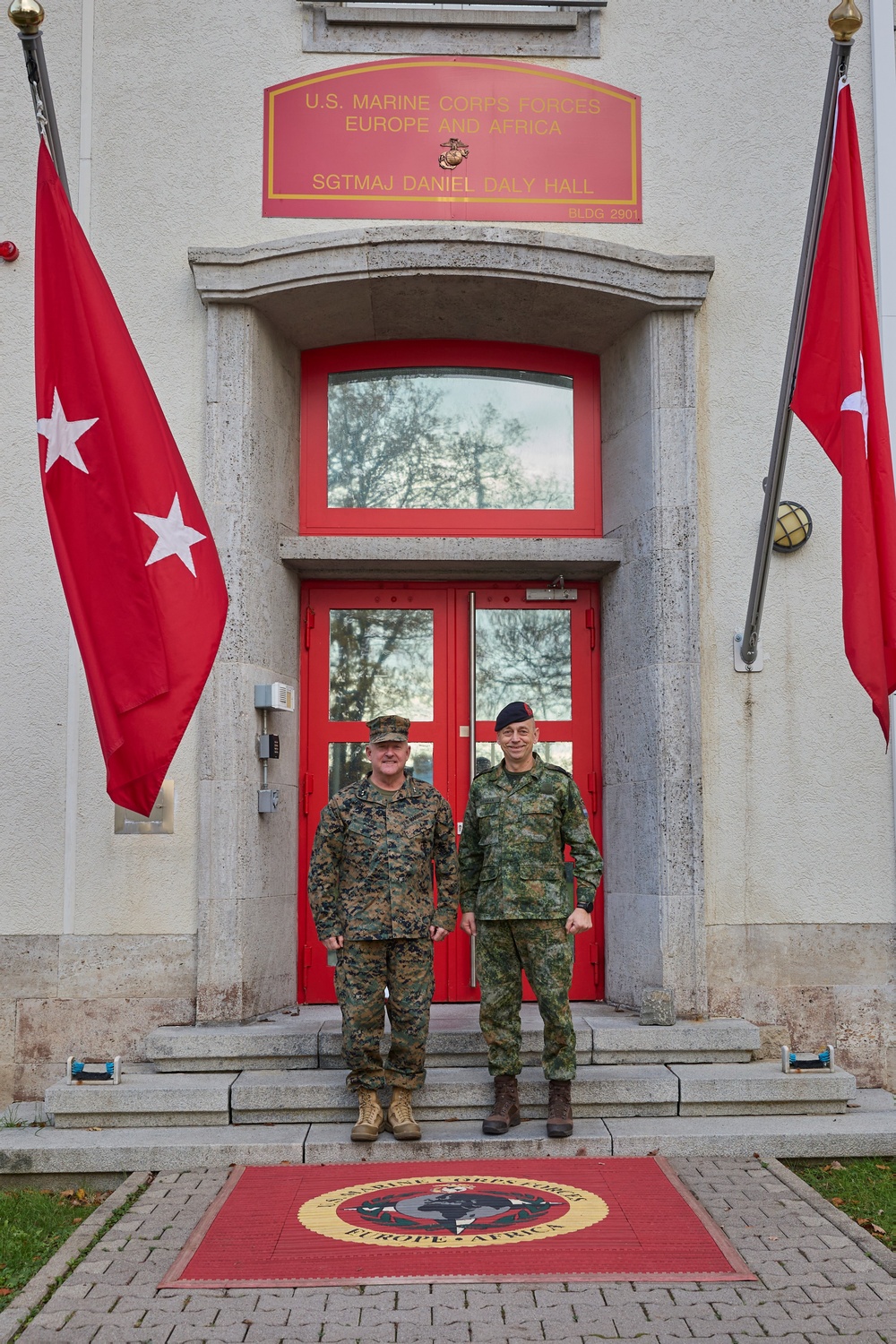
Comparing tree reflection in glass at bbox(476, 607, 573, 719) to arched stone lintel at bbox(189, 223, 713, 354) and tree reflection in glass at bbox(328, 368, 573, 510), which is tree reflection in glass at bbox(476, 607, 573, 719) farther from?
arched stone lintel at bbox(189, 223, 713, 354)

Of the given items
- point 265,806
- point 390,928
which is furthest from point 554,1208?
point 265,806

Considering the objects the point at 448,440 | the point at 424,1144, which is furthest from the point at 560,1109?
the point at 448,440

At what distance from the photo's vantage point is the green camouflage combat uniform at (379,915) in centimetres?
580

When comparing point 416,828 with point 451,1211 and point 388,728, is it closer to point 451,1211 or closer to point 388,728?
point 388,728

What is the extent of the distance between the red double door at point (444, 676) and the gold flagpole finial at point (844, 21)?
128 inches

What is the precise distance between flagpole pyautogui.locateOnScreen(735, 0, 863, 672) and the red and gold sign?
4.41 ft

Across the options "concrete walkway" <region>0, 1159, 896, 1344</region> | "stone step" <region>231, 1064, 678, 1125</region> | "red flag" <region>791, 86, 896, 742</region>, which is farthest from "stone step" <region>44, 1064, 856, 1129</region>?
"red flag" <region>791, 86, 896, 742</region>

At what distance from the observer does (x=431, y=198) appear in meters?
7.23

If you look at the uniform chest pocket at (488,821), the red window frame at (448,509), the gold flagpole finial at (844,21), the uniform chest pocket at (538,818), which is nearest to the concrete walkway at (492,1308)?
the uniform chest pocket at (538,818)

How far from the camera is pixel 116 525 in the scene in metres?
5.27

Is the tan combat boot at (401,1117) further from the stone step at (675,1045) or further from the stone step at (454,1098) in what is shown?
the stone step at (675,1045)

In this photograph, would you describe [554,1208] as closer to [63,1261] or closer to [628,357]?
[63,1261]

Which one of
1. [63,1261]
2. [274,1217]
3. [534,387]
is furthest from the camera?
[534,387]

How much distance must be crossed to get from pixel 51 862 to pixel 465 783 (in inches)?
93.0
